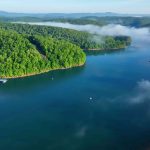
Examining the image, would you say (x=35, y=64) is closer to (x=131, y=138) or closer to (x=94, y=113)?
(x=94, y=113)

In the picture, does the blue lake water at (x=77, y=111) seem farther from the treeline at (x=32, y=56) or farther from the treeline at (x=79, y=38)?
the treeline at (x=79, y=38)

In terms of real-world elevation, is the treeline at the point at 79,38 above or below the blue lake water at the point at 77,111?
above

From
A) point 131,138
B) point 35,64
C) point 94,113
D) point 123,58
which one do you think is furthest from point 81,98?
point 123,58

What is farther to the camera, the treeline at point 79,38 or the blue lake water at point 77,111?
the treeline at point 79,38

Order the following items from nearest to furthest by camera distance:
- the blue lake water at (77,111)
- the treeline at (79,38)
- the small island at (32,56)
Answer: the blue lake water at (77,111)
the small island at (32,56)
the treeline at (79,38)

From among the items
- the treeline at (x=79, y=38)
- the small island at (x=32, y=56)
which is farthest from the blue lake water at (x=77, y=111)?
the treeline at (x=79, y=38)

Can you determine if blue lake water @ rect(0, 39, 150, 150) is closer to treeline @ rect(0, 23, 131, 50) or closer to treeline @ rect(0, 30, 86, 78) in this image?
treeline @ rect(0, 30, 86, 78)
